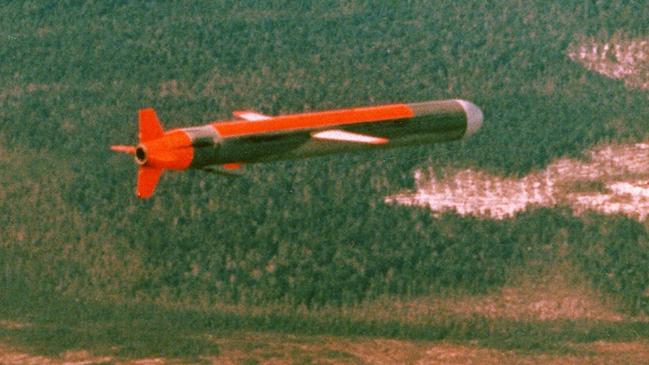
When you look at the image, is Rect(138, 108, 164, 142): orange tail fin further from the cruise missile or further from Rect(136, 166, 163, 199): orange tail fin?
Rect(136, 166, 163, 199): orange tail fin

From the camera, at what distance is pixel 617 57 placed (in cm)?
16675

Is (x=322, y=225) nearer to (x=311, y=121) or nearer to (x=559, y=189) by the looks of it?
(x=559, y=189)

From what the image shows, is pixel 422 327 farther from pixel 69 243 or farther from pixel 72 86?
pixel 72 86

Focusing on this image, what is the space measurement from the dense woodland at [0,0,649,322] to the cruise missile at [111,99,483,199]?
55720 millimetres

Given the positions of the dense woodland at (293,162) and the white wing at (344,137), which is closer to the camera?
the white wing at (344,137)

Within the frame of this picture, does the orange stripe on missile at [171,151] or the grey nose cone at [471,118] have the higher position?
the grey nose cone at [471,118]

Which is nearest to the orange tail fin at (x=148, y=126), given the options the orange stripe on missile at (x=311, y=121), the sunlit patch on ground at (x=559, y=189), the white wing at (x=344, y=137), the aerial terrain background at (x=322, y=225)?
the orange stripe on missile at (x=311, y=121)

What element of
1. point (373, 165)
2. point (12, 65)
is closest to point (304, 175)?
point (373, 165)

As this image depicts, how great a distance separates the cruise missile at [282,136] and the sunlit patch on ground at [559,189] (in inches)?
2358

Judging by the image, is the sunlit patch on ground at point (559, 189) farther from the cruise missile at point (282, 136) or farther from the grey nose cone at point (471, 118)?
the cruise missile at point (282, 136)

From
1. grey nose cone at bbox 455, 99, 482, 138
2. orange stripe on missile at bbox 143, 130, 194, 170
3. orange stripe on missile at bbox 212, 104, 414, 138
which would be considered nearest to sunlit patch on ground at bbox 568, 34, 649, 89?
grey nose cone at bbox 455, 99, 482, 138

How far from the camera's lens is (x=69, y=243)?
472 feet

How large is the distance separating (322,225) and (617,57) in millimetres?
41636

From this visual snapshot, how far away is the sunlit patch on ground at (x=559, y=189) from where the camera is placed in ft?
484
